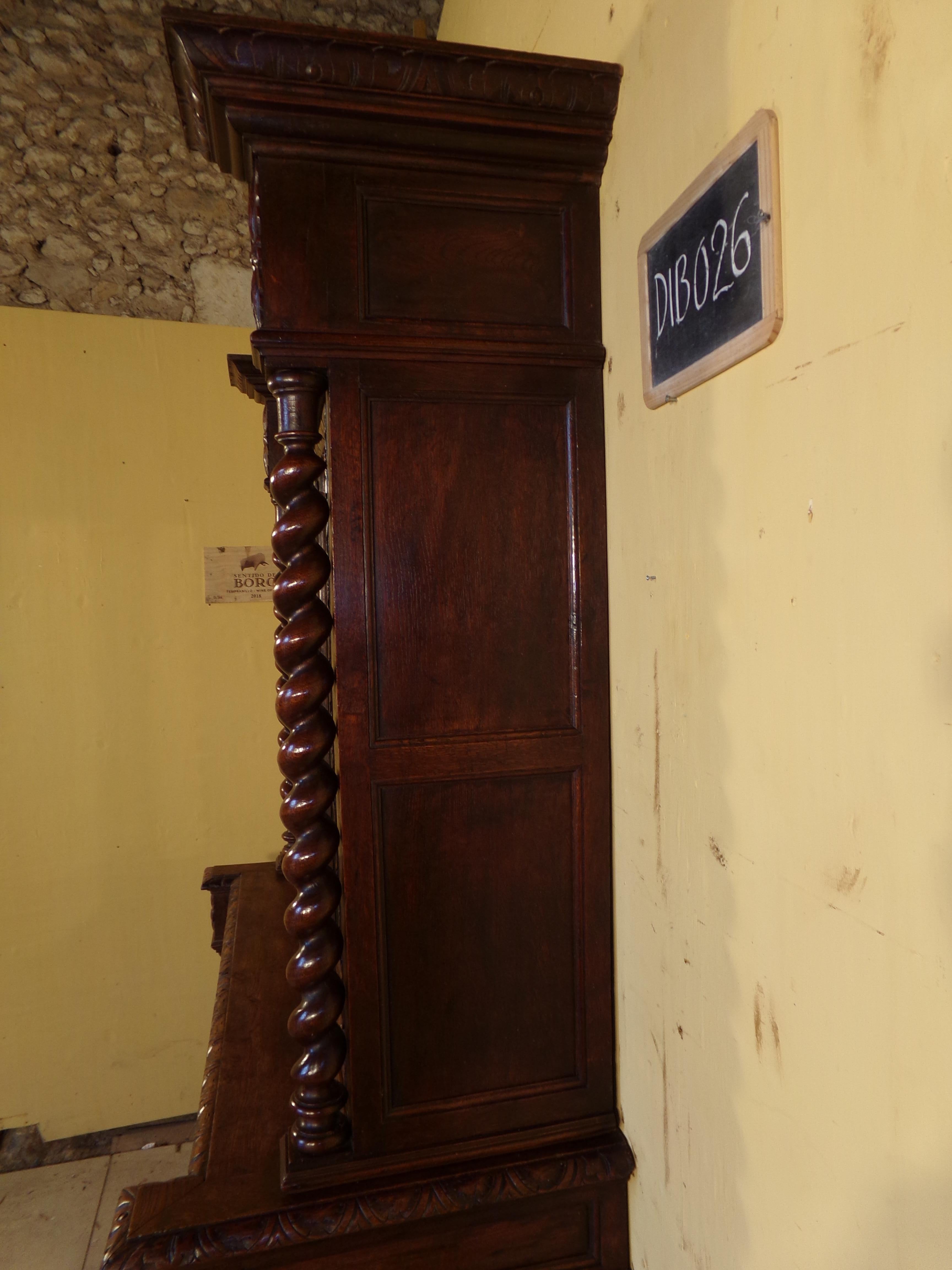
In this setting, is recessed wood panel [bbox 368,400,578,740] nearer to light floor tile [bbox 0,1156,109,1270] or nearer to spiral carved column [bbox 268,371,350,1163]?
spiral carved column [bbox 268,371,350,1163]

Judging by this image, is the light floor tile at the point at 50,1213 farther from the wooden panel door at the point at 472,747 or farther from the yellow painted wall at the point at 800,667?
the yellow painted wall at the point at 800,667

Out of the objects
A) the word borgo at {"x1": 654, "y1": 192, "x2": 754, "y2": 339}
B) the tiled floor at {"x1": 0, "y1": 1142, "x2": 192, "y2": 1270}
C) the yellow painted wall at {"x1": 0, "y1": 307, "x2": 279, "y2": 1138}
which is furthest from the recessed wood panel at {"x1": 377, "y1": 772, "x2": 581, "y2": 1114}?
the yellow painted wall at {"x1": 0, "y1": 307, "x2": 279, "y2": 1138}

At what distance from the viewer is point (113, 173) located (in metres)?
2.56

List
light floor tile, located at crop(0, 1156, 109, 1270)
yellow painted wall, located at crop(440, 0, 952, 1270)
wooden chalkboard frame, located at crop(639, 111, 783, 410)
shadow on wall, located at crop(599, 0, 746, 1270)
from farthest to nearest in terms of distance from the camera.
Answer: light floor tile, located at crop(0, 1156, 109, 1270) → shadow on wall, located at crop(599, 0, 746, 1270) → wooden chalkboard frame, located at crop(639, 111, 783, 410) → yellow painted wall, located at crop(440, 0, 952, 1270)

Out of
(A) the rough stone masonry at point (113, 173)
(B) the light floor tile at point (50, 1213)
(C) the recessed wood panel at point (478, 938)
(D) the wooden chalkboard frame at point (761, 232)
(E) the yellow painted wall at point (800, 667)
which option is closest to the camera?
(E) the yellow painted wall at point (800, 667)

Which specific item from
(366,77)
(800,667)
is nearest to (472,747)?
(800,667)

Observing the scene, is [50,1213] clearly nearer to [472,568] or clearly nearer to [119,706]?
[119,706]

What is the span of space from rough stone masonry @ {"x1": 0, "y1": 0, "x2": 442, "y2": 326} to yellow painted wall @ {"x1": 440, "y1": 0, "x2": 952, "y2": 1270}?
6.21 ft

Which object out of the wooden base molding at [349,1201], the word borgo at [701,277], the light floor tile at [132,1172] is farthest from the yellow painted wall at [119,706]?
the word borgo at [701,277]

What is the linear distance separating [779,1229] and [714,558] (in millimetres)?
→ 728

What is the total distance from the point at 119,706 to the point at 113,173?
1.74 metres

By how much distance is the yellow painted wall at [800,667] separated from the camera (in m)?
0.61

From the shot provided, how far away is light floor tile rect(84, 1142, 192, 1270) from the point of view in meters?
2.32

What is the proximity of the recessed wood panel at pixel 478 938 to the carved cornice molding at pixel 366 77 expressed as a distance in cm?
97
